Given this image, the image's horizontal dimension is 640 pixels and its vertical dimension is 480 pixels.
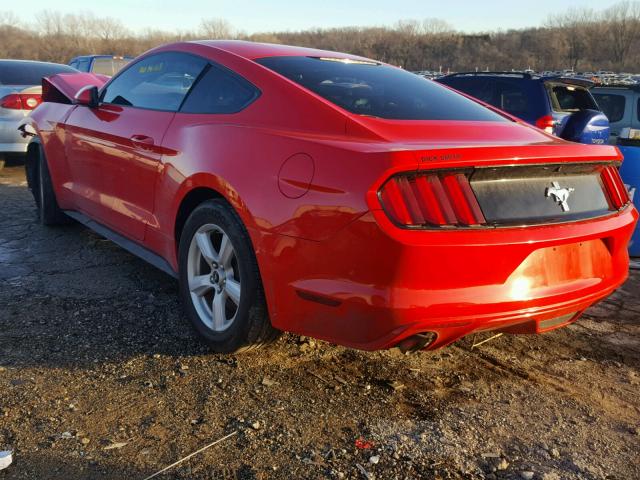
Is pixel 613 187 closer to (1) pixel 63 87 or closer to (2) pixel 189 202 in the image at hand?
(2) pixel 189 202

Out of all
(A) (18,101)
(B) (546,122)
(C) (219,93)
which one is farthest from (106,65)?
(C) (219,93)

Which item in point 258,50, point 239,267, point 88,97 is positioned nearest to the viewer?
point 239,267

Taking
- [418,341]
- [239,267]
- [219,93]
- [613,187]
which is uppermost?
[219,93]

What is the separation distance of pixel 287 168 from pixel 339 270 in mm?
503

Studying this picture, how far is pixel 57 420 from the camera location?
2.51 meters

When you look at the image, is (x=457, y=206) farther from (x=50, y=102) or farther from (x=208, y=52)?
(x=50, y=102)

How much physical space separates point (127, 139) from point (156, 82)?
0.44 m

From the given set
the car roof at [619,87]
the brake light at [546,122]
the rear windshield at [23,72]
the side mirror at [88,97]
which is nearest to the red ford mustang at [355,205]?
the side mirror at [88,97]

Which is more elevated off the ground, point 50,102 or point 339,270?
point 50,102

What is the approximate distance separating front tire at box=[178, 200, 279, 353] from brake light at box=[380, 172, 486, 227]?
812mm

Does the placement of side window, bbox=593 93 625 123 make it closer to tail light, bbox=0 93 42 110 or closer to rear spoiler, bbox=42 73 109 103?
rear spoiler, bbox=42 73 109 103

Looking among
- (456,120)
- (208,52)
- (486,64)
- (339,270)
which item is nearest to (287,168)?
(339,270)

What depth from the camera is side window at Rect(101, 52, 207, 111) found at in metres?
3.57

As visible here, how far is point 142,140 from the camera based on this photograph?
3559mm
